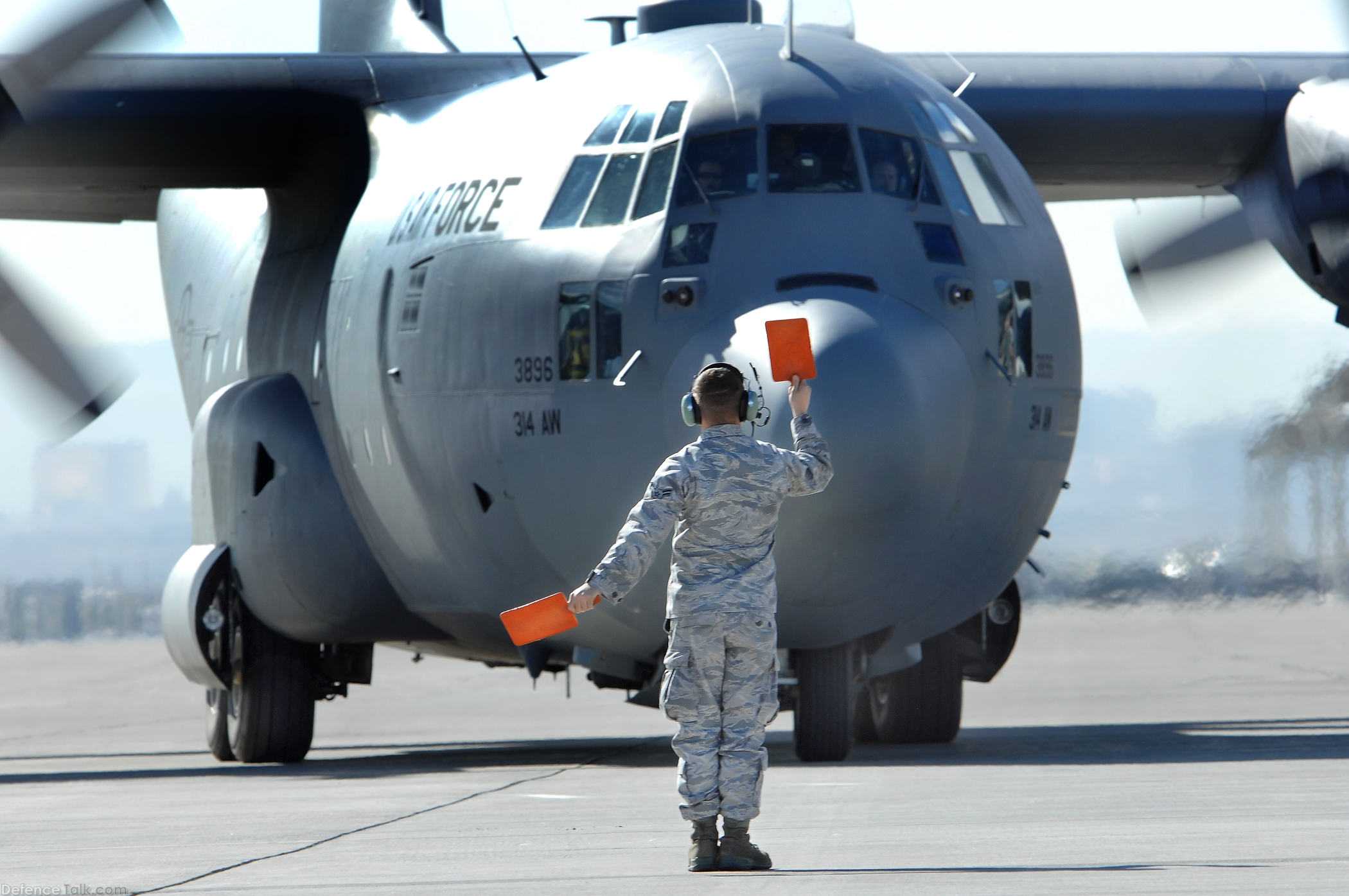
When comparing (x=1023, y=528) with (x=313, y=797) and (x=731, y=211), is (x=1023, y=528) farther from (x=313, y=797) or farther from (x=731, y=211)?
(x=313, y=797)

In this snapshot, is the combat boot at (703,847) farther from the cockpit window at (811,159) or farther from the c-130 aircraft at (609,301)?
the cockpit window at (811,159)

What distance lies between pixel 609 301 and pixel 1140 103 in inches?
262

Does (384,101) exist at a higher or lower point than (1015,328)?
higher

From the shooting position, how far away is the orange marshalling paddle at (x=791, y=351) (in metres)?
6.77

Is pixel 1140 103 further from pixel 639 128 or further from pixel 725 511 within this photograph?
pixel 725 511

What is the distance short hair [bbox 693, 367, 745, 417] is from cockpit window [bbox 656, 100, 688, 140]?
4.03 metres

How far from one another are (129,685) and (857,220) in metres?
24.8

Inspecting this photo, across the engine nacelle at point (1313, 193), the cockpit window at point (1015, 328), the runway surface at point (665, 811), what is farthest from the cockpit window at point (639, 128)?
the engine nacelle at point (1313, 193)

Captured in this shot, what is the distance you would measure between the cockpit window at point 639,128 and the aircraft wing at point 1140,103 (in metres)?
4.97

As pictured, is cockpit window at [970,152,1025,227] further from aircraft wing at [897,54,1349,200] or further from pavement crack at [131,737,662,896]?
aircraft wing at [897,54,1349,200]

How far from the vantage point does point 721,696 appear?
21.5 feet

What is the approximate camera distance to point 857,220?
10.0 metres
